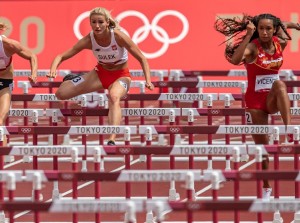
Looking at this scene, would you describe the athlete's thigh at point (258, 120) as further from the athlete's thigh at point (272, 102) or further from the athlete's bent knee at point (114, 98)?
the athlete's bent knee at point (114, 98)

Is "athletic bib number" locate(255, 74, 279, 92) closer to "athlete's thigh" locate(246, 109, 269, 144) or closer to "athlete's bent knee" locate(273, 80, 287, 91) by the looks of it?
"athlete's bent knee" locate(273, 80, 287, 91)

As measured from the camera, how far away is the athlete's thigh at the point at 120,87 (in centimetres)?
1221

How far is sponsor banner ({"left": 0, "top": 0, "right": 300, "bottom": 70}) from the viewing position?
19.5m

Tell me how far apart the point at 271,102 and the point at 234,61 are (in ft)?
1.89

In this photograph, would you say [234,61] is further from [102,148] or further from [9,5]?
[9,5]

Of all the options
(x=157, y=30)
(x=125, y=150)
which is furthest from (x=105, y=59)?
(x=157, y=30)

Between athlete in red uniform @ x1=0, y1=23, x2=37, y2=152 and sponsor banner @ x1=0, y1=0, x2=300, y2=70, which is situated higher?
sponsor banner @ x1=0, y1=0, x2=300, y2=70

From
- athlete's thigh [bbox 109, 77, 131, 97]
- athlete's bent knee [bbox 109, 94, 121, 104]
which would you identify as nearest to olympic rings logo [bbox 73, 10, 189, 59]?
athlete's thigh [bbox 109, 77, 131, 97]

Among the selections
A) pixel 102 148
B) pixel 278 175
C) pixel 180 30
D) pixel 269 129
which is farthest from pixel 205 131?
pixel 180 30

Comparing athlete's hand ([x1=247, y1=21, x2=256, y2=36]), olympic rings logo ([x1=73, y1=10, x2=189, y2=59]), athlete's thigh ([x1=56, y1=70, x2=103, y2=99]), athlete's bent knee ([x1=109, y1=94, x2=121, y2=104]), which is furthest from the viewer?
olympic rings logo ([x1=73, y1=10, x2=189, y2=59])

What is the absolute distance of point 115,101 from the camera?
→ 12000 millimetres

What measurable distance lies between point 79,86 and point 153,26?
7.03 metres

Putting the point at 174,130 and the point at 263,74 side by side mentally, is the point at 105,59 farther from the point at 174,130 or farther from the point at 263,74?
the point at 174,130

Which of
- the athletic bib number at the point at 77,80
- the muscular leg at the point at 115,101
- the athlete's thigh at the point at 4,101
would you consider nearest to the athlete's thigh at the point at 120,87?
the muscular leg at the point at 115,101
